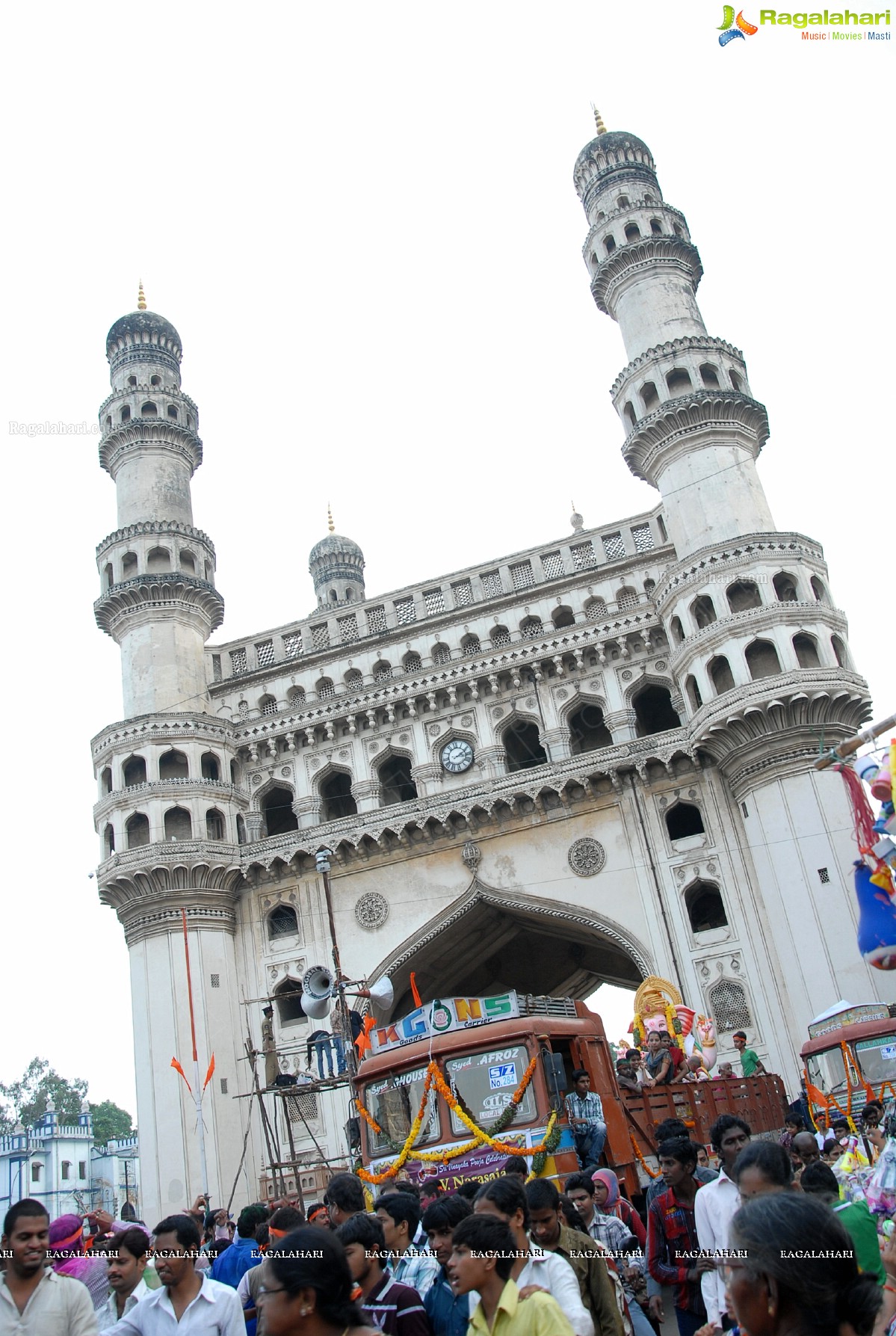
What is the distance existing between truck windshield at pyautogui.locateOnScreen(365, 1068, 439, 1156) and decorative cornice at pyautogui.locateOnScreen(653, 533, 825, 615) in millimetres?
17072

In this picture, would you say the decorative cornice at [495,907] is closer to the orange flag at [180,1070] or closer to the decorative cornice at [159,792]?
the orange flag at [180,1070]

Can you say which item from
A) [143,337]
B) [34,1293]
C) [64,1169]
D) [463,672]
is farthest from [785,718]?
[64,1169]

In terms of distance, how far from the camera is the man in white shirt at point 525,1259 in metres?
4.71

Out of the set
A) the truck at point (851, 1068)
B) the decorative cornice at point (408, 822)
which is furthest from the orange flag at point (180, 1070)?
the truck at point (851, 1068)

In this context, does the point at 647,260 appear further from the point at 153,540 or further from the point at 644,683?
the point at 153,540

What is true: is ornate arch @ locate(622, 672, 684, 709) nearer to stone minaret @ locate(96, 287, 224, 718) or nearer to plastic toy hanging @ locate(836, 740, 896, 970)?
stone minaret @ locate(96, 287, 224, 718)

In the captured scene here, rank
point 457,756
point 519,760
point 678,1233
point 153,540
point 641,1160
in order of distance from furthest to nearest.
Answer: point 153,540
point 519,760
point 457,756
point 641,1160
point 678,1233

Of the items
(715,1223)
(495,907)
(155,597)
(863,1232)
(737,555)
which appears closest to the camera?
(863,1232)

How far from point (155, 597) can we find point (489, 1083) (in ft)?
75.1

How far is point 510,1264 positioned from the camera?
447 cm

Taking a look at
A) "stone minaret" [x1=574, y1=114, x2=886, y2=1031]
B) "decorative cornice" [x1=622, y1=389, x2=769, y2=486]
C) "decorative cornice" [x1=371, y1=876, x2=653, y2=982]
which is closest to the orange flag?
"decorative cornice" [x1=371, y1=876, x2=653, y2=982]

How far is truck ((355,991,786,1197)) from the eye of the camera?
11.2 metres

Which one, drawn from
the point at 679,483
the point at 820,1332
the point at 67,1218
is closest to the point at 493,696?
the point at 679,483

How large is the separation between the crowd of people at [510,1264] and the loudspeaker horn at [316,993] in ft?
48.5
